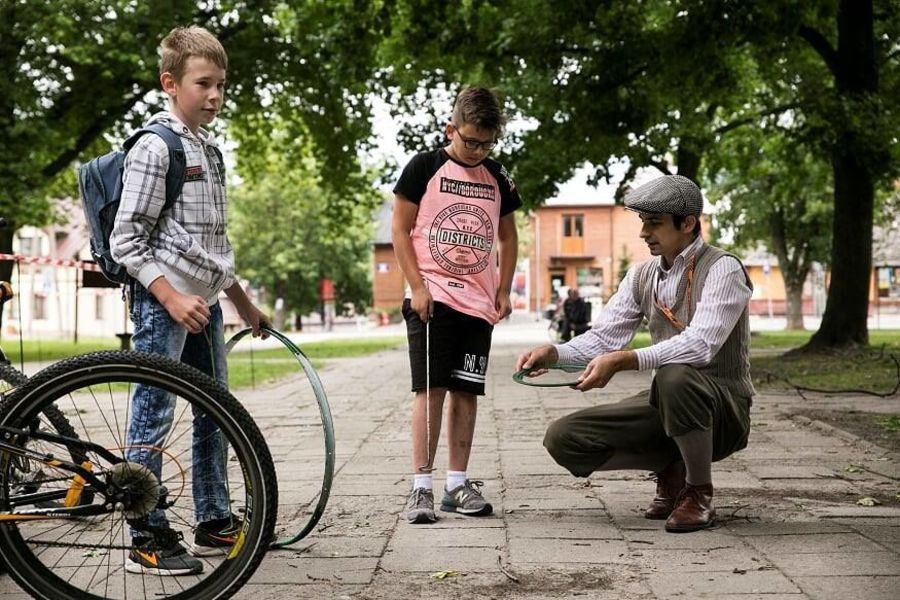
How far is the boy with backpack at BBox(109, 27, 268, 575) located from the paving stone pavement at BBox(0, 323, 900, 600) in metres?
0.33

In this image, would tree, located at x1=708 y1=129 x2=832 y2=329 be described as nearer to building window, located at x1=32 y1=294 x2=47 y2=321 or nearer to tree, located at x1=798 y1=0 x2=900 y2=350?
tree, located at x1=798 y1=0 x2=900 y2=350

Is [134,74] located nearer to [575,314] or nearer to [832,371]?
[575,314]

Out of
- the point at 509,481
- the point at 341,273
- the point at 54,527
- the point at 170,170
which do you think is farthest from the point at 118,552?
the point at 341,273

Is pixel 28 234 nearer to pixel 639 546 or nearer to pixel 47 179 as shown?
pixel 47 179

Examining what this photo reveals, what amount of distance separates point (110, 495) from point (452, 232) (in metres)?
2.13

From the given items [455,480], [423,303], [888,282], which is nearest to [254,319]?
[423,303]

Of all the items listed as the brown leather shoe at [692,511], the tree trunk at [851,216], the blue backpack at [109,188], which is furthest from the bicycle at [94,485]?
the tree trunk at [851,216]

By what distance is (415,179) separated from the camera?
501 centimetres

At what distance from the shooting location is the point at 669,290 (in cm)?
475

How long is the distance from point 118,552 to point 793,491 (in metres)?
3.18

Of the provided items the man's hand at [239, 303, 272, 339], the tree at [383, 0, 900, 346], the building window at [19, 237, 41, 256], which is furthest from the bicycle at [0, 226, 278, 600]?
the building window at [19, 237, 41, 256]

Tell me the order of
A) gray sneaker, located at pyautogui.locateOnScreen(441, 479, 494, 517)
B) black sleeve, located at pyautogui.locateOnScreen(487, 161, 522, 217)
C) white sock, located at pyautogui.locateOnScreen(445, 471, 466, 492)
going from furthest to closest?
black sleeve, located at pyautogui.locateOnScreen(487, 161, 522, 217) → white sock, located at pyautogui.locateOnScreen(445, 471, 466, 492) → gray sneaker, located at pyautogui.locateOnScreen(441, 479, 494, 517)

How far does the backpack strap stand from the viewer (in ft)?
12.8

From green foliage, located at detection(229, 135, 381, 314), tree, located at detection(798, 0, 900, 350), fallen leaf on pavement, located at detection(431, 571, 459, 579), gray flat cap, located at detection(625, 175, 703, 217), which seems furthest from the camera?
green foliage, located at detection(229, 135, 381, 314)
